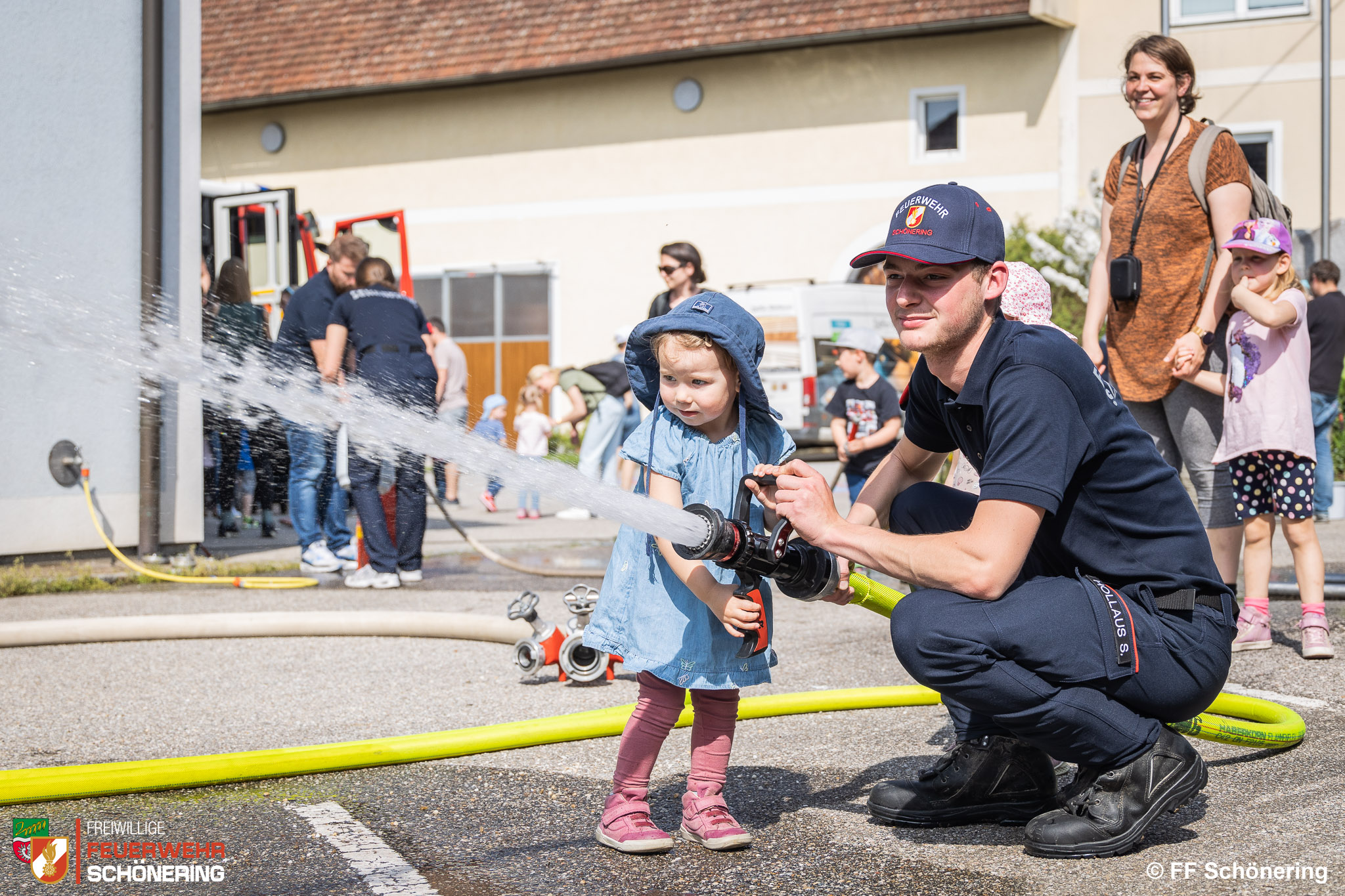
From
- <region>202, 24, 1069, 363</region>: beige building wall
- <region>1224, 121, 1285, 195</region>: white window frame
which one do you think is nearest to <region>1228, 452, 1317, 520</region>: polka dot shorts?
<region>202, 24, 1069, 363</region>: beige building wall

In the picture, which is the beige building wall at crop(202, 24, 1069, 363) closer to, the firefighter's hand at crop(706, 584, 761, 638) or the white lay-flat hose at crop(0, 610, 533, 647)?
the white lay-flat hose at crop(0, 610, 533, 647)

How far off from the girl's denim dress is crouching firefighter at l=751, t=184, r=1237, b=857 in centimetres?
22

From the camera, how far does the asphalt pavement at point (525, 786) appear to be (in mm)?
2998

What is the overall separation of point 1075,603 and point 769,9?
2135 centimetres

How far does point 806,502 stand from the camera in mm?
3029

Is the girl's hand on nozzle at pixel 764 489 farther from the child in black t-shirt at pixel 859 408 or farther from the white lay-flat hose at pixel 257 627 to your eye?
the child in black t-shirt at pixel 859 408

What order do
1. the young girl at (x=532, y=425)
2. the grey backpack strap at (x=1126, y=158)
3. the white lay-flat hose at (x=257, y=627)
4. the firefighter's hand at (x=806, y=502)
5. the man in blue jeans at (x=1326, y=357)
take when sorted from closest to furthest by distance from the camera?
A: the firefighter's hand at (x=806, y=502) → the grey backpack strap at (x=1126, y=158) → the white lay-flat hose at (x=257, y=627) → the man in blue jeans at (x=1326, y=357) → the young girl at (x=532, y=425)

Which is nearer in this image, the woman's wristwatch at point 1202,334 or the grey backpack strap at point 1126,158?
the woman's wristwatch at point 1202,334

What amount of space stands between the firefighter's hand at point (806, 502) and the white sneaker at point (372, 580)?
5.36m

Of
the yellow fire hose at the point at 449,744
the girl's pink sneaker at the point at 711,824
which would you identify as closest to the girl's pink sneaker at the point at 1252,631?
the yellow fire hose at the point at 449,744

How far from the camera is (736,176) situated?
23.8m

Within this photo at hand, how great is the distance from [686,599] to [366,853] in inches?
39.5

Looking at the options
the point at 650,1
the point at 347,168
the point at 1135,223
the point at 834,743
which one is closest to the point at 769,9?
the point at 650,1

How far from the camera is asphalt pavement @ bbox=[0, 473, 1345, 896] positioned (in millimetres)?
2998
